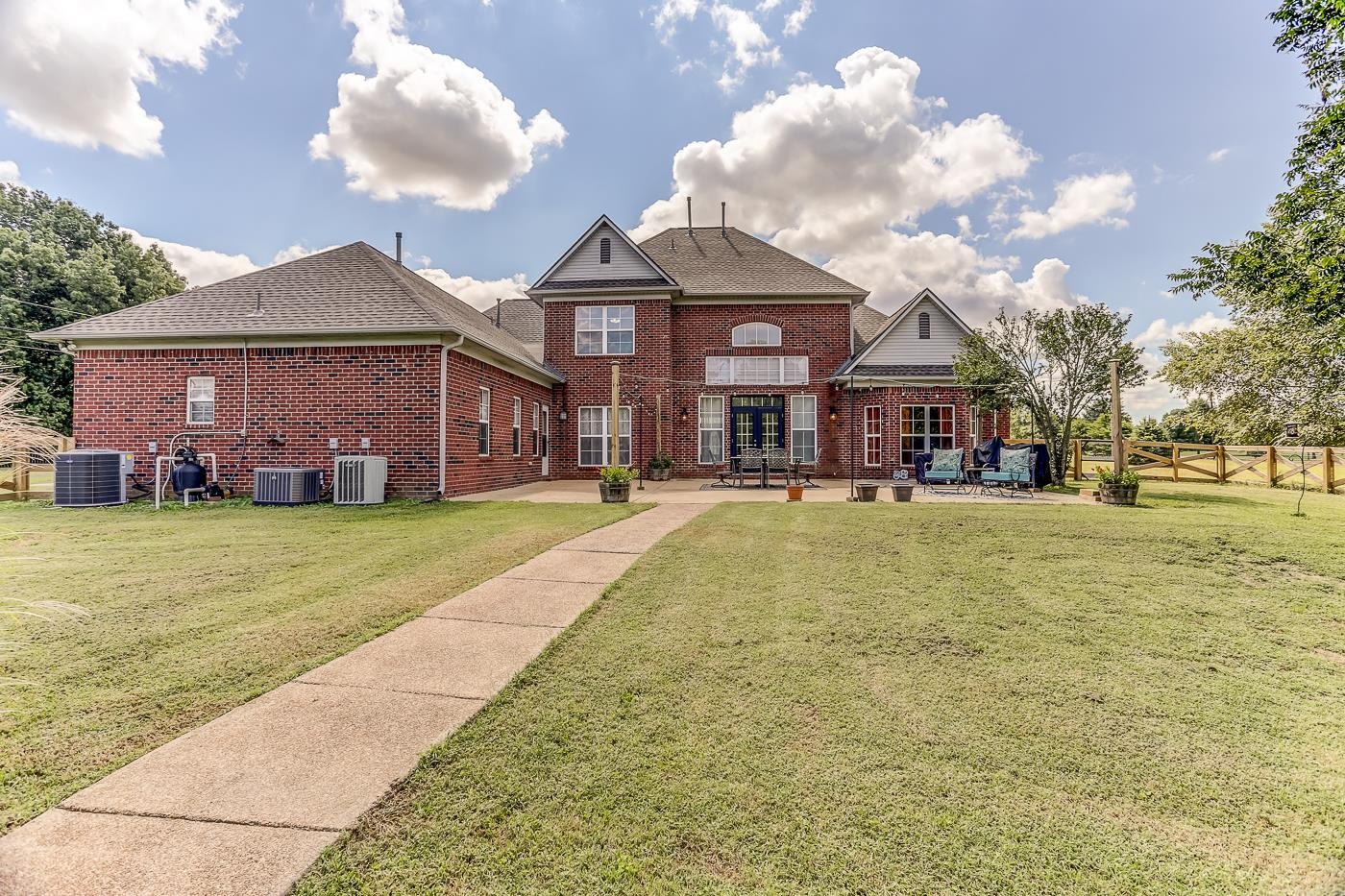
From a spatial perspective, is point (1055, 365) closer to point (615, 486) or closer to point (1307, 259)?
point (1307, 259)

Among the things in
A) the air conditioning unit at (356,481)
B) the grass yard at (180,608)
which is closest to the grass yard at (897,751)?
the grass yard at (180,608)

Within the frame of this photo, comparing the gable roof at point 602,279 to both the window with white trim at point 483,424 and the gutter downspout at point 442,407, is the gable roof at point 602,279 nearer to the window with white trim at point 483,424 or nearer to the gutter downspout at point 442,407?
the window with white trim at point 483,424

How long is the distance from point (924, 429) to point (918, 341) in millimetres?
2886

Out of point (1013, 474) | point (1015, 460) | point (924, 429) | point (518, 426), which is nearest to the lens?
point (1013, 474)

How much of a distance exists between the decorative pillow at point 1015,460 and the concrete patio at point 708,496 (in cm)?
77

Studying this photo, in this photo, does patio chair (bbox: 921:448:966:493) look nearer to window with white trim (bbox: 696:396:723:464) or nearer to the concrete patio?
the concrete patio

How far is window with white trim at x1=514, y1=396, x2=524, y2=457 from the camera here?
51.9 feet

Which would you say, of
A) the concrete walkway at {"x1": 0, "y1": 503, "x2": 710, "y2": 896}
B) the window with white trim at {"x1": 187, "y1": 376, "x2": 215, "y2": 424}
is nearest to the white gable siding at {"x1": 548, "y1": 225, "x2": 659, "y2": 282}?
the window with white trim at {"x1": 187, "y1": 376, "x2": 215, "y2": 424}

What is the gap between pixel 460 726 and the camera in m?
2.72

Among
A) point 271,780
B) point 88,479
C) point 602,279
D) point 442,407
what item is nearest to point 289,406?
point 442,407

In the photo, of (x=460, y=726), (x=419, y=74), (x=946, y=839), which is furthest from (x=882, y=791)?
(x=419, y=74)

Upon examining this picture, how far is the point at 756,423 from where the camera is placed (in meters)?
19.2

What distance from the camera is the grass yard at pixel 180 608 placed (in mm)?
2576

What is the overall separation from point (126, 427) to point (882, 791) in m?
16.8
